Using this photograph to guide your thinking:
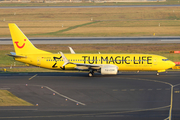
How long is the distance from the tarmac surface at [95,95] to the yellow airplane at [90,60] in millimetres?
1850

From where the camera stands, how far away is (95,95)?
4109cm

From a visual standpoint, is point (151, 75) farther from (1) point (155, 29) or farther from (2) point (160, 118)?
(1) point (155, 29)

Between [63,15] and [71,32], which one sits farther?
[63,15]

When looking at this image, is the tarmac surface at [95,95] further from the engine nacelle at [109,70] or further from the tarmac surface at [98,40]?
the tarmac surface at [98,40]

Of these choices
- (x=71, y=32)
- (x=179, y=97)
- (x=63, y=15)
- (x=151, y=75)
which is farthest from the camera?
(x=63, y=15)

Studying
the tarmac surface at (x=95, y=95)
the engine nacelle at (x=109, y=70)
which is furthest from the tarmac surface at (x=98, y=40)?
the engine nacelle at (x=109, y=70)

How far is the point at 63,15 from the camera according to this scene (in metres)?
144

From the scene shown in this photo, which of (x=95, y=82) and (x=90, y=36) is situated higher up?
(x=90, y=36)

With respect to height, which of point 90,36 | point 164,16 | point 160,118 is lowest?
point 160,118

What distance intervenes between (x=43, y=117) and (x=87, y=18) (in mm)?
110416

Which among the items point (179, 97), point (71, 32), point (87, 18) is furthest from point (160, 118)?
point (87, 18)

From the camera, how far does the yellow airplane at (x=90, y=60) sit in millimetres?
54062

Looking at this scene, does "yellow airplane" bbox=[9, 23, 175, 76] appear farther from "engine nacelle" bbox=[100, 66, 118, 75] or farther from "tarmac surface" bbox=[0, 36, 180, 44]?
"tarmac surface" bbox=[0, 36, 180, 44]

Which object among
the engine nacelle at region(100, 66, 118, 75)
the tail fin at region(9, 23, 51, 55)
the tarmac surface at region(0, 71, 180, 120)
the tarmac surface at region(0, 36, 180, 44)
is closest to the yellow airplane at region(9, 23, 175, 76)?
the tail fin at region(9, 23, 51, 55)
